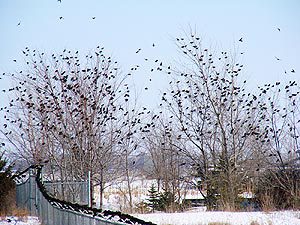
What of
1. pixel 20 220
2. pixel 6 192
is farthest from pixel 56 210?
pixel 6 192

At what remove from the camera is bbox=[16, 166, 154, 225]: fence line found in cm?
567

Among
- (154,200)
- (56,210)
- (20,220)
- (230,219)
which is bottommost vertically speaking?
(230,219)

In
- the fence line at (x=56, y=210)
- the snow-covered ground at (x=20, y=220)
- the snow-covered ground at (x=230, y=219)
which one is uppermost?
the fence line at (x=56, y=210)

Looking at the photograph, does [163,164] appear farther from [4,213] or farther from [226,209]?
[4,213]

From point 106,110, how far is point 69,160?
7.61ft

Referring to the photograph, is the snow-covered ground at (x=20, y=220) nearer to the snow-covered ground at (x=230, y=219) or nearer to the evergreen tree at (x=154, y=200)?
the snow-covered ground at (x=230, y=219)

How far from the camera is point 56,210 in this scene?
344 inches

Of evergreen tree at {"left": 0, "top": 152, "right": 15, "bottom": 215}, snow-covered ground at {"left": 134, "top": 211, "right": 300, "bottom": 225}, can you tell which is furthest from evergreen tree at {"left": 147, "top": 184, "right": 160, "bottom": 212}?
snow-covered ground at {"left": 134, "top": 211, "right": 300, "bottom": 225}

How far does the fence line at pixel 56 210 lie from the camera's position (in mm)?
5672

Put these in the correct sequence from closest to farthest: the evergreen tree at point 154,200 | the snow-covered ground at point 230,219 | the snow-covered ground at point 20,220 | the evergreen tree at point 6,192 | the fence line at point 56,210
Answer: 1. the fence line at point 56,210
2. the snow-covered ground at point 20,220
3. the snow-covered ground at point 230,219
4. the evergreen tree at point 6,192
5. the evergreen tree at point 154,200

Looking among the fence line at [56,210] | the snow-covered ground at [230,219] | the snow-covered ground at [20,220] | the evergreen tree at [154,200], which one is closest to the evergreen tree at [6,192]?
the fence line at [56,210]

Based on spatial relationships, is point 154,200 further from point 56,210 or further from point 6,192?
point 56,210

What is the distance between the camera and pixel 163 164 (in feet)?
82.1

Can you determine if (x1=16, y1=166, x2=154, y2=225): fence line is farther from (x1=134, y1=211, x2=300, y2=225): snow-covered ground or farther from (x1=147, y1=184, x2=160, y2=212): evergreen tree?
(x1=147, y1=184, x2=160, y2=212): evergreen tree
